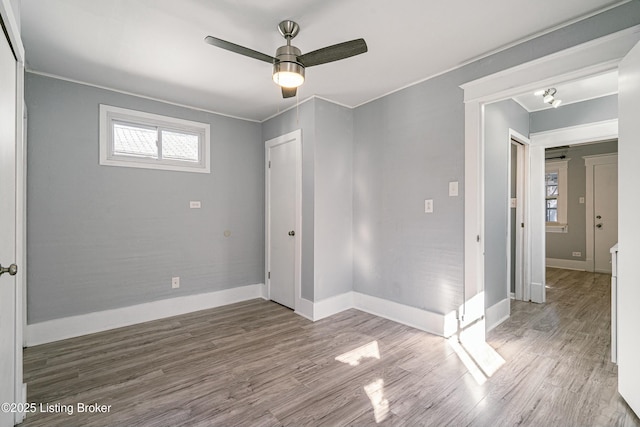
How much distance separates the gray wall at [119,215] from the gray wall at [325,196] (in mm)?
1035

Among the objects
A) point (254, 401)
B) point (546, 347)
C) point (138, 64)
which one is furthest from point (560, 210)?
point (138, 64)

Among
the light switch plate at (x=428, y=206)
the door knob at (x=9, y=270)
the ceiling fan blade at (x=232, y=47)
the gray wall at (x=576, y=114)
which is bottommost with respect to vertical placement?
the door knob at (x=9, y=270)

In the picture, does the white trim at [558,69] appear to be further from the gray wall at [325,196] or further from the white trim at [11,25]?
the white trim at [11,25]

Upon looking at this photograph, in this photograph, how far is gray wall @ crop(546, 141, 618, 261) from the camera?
19.1 ft

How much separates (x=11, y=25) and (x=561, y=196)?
8.05m

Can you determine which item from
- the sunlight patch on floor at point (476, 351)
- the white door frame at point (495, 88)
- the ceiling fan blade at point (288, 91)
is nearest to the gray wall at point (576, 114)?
the white door frame at point (495, 88)

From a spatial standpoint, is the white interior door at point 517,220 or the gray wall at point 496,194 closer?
the gray wall at point 496,194

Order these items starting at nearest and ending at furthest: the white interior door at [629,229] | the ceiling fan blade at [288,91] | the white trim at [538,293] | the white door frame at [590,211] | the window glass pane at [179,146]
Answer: the white interior door at [629,229] < the ceiling fan blade at [288,91] < the window glass pane at [179,146] < the white trim at [538,293] < the white door frame at [590,211]

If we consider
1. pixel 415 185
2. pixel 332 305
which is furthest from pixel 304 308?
pixel 415 185

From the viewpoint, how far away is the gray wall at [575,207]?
5.83 meters

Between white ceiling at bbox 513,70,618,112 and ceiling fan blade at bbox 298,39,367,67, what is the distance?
2.10m

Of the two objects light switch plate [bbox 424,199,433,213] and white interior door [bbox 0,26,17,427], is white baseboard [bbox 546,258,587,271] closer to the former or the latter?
light switch plate [bbox 424,199,433,213]

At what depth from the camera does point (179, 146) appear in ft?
11.9

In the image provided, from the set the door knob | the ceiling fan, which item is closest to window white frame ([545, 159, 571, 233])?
the ceiling fan
